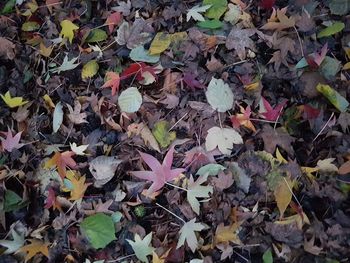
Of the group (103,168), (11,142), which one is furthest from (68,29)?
(103,168)

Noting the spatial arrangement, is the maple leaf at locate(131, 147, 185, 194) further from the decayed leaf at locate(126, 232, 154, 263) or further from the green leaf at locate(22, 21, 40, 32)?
the green leaf at locate(22, 21, 40, 32)

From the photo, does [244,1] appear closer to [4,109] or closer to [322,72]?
[322,72]

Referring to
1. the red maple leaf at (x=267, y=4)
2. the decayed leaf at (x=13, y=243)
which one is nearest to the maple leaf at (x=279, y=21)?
the red maple leaf at (x=267, y=4)

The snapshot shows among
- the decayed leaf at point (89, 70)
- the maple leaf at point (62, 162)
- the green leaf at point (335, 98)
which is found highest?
the decayed leaf at point (89, 70)

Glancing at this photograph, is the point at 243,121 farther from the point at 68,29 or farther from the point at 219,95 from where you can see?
the point at 68,29

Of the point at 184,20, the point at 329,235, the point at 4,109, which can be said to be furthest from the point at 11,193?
the point at 329,235

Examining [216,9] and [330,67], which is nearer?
[330,67]

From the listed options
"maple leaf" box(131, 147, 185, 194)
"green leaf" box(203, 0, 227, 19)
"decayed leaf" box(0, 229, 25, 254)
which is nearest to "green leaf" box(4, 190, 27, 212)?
"decayed leaf" box(0, 229, 25, 254)

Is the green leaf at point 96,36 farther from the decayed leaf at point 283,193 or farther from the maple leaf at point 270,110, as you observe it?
the decayed leaf at point 283,193
